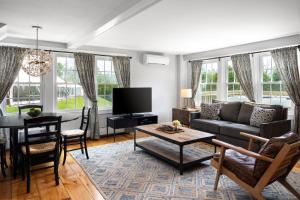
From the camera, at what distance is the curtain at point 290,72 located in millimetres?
4172

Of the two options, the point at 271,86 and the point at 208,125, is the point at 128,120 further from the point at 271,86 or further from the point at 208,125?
the point at 271,86

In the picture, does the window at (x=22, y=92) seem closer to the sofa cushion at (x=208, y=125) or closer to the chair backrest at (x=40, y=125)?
the chair backrest at (x=40, y=125)

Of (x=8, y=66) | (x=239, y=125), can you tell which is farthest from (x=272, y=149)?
(x=8, y=66)

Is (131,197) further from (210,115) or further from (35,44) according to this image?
(35,44)

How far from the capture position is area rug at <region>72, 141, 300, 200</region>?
2580 mm

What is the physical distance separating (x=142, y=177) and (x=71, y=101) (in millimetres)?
3052

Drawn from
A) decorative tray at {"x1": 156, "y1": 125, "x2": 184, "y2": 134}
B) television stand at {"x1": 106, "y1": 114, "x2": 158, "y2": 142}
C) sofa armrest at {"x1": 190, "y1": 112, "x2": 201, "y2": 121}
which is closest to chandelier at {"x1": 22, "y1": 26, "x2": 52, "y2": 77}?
television stand at {"x1": 106, "y1": 114, "x2": 158, "y2": 142}

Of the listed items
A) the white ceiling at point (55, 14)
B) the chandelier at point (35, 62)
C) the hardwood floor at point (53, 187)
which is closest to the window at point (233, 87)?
the hardwood floor at point (53, 187)

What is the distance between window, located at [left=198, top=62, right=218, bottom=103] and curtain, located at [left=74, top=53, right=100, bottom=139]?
325cm

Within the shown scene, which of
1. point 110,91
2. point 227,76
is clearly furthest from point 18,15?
point 227,76

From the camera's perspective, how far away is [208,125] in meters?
4.73

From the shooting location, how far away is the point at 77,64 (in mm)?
5055

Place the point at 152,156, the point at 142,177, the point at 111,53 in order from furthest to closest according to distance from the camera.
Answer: the point at 111,53, the point at 152,156, the point at 142,177

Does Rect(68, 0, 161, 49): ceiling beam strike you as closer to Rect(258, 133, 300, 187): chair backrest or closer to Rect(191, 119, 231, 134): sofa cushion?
Rect(258, 133, 300, 187): chair backrest
